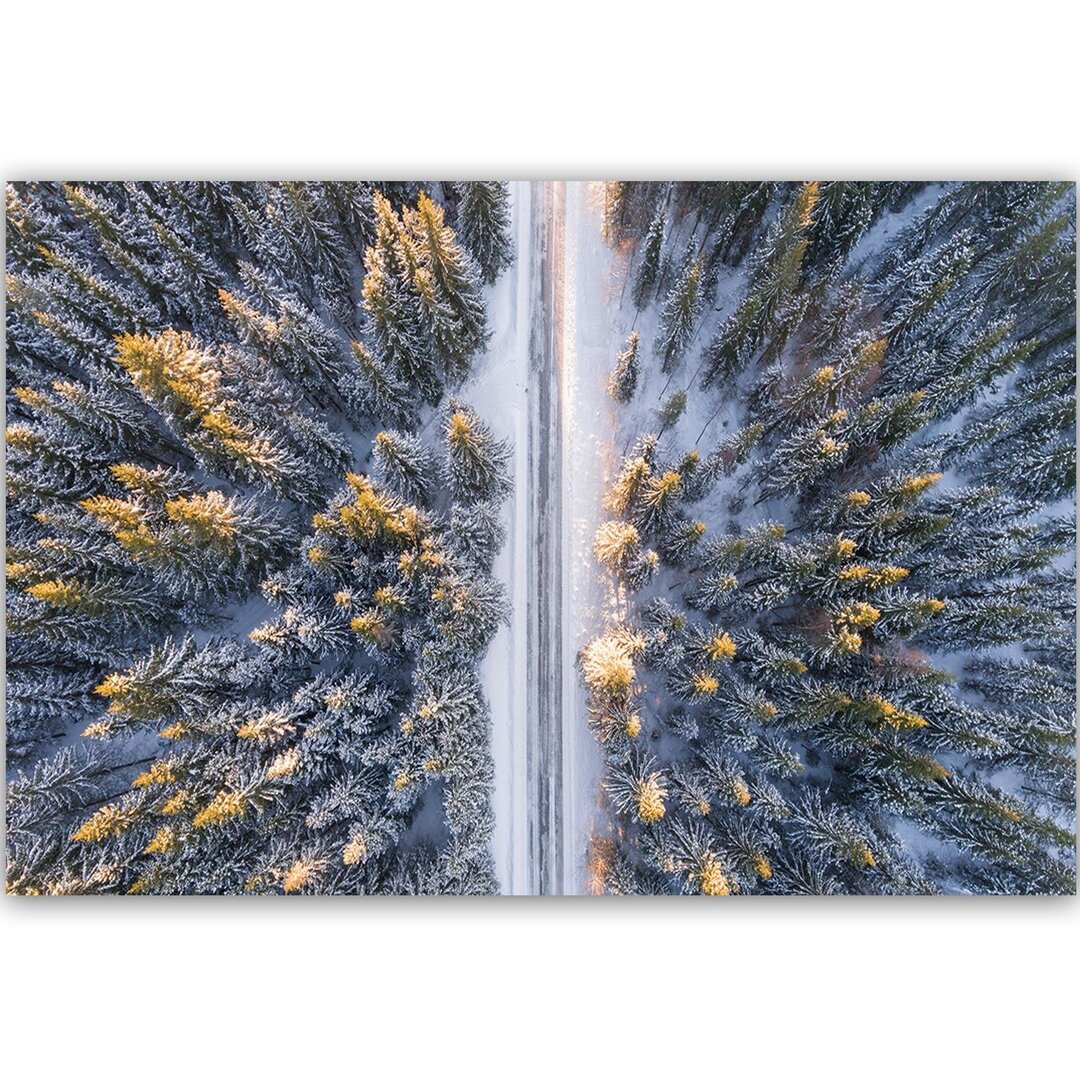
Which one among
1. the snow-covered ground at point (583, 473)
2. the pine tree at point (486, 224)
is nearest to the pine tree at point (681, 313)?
the snow-covered ground at point (583, 473)

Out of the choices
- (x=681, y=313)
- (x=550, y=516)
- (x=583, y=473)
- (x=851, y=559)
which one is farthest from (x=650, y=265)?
(x=851, y=559)

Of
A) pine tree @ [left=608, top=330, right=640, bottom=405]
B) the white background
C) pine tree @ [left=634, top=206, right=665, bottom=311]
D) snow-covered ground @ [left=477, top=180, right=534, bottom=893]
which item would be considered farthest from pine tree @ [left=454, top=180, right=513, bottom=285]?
pine tree @ [left=608, top=330, right=640, bottom=405]

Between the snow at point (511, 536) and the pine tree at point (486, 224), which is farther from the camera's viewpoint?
the snow at point (511, 536)
